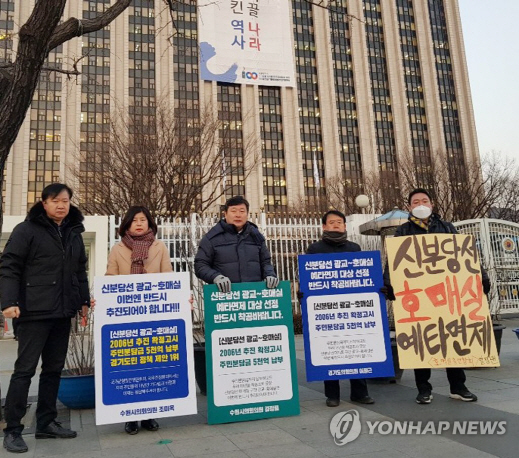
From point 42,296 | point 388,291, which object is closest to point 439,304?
point 388,291

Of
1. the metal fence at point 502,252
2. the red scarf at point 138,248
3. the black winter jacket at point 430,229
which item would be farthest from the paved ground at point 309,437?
the metal fence at point 502,252

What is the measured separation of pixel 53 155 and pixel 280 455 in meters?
62.2

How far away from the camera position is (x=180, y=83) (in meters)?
64.6

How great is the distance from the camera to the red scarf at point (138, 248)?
4.16 metres

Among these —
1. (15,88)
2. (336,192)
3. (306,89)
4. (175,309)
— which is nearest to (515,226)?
(175,309)

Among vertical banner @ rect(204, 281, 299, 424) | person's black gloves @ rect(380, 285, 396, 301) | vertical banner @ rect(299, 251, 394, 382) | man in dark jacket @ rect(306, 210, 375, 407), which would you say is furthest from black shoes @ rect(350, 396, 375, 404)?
person's black gloves @ rect(380, 285, 396, 301)

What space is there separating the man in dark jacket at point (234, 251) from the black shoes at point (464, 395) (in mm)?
2250

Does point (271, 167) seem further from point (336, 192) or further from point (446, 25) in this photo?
point (446, 25)

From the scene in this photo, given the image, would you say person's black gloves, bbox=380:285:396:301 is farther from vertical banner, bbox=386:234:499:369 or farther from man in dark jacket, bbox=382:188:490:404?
vertical banner, bbox=386:234:499:369

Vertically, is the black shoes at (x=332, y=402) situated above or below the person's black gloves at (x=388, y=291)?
below

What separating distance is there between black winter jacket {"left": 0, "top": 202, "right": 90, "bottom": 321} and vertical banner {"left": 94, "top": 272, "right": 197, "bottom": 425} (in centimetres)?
27

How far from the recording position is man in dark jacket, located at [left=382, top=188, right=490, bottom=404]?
14.7 feet

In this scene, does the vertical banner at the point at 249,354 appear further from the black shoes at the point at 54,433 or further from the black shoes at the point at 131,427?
the black shoes at the point at 54,433

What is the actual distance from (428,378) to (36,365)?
370 centimetres
